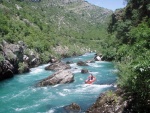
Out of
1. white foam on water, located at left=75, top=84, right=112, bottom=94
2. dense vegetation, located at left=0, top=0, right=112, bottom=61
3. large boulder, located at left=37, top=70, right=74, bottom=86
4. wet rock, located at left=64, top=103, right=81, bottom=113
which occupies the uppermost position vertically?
dense vegetation, located at left=0, top=0, right=112, bottom=61

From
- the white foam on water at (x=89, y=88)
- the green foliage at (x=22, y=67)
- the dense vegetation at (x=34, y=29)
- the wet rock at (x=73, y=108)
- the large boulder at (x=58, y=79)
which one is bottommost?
the white foam on water at (x=89, y=88)

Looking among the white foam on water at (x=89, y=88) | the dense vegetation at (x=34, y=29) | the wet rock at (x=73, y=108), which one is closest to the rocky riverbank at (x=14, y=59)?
the dense vegetation at (x=34, y=29)

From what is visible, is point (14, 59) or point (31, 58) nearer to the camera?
point (14, 59)

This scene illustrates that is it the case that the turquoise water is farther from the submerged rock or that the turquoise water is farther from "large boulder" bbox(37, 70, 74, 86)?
the submerged rock

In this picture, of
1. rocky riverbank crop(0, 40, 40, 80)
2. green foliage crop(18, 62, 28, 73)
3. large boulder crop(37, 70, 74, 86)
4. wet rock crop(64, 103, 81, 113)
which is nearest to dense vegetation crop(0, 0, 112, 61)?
rocky riverbank crop(0, 40, 40, 80)

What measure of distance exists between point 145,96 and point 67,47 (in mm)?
84298

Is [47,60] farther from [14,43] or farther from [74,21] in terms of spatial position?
[74,21]

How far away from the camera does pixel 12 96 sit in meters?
35.1

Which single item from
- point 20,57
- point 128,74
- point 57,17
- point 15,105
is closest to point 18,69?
point 20,57

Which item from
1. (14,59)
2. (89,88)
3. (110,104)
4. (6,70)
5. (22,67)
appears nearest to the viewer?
(110,104)

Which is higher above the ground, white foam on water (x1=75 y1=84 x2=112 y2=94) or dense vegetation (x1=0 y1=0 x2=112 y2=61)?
dense vegetation (x1=0 y1=0 x2=112 y2=61)

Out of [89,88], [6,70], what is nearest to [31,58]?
[6,70]

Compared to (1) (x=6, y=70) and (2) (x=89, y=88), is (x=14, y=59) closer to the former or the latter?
(1) (x=6, y=70)

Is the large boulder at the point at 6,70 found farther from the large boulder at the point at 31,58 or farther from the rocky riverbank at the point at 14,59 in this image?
the large boulder at the point at 31,58
